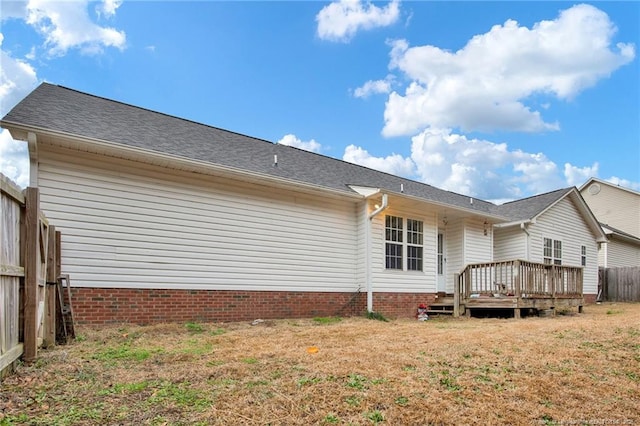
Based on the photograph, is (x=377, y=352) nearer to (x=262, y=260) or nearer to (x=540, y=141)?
(x=262, y=260)

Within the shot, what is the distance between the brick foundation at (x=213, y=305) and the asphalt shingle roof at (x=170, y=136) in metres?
2.75

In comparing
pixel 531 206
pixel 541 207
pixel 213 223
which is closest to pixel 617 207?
pixel 531 206

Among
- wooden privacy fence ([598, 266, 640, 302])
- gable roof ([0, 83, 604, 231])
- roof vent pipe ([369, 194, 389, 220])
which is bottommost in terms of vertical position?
wooden privacy fence ([598, 266, 640, 302])

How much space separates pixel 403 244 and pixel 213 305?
5686mm

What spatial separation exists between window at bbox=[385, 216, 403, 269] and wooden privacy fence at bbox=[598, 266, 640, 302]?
562 inches

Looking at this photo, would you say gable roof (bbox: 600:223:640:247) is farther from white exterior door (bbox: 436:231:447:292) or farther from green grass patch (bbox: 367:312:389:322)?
green grass patch (bbox: 367:312:389:322)

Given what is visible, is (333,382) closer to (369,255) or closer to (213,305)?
(213,305)

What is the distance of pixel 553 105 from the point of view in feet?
56.0

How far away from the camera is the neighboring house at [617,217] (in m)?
22.1

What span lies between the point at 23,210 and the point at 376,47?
1483 cm

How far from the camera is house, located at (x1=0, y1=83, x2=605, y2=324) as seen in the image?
24.1ft

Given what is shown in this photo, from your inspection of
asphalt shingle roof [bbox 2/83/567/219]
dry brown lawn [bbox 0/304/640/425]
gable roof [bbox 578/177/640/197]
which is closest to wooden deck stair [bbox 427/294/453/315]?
asphalt shingle roof [bbox 2/83/567/219]

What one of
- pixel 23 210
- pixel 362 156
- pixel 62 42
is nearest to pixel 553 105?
pixel 362 156

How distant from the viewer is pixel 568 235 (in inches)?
667
